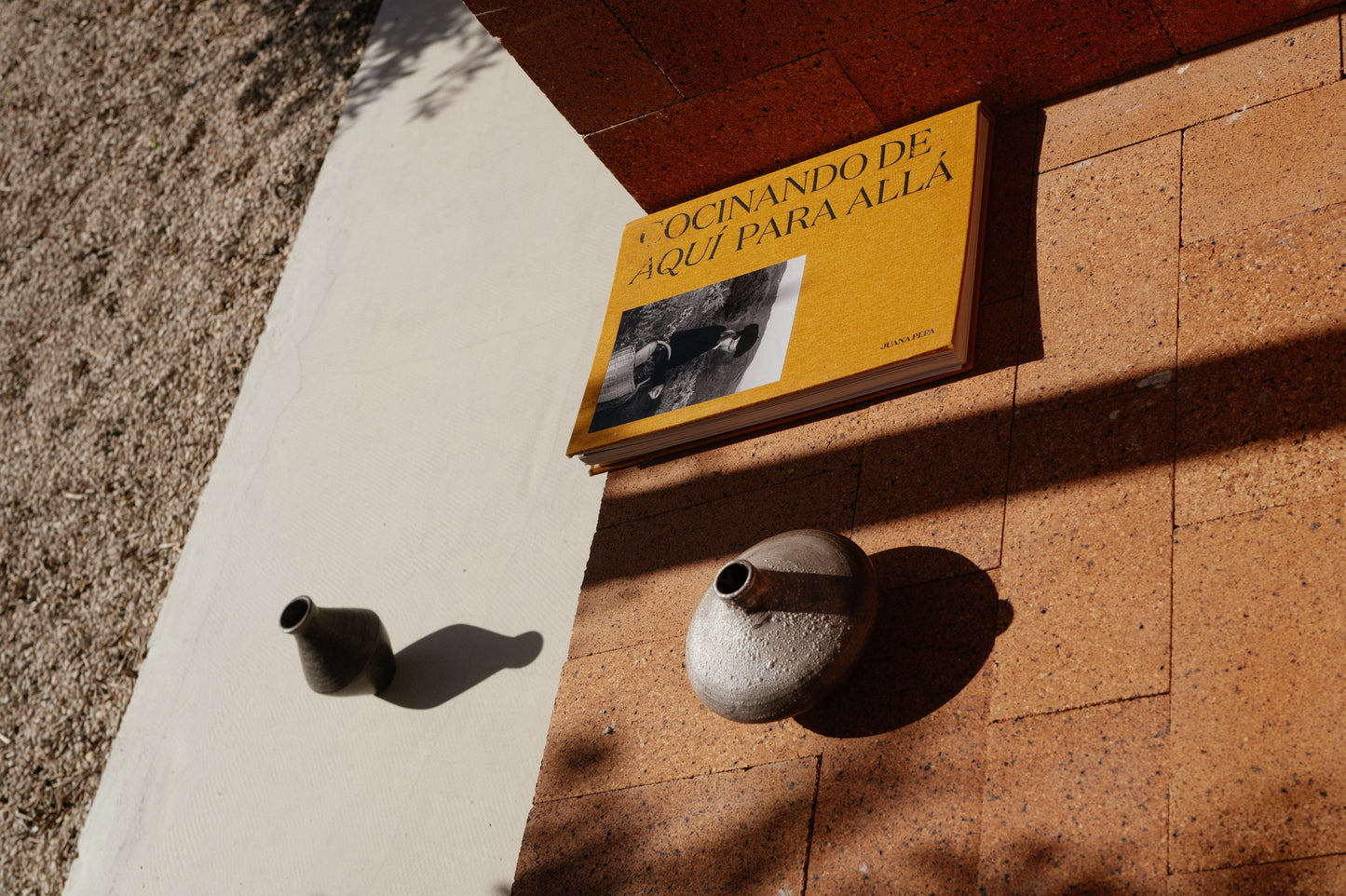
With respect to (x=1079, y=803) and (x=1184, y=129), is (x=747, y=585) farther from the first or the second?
(x=1184, y=129)

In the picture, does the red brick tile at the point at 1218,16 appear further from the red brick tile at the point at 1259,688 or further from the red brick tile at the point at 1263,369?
the red brick tile at the point at 1259,688

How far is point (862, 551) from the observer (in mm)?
1792

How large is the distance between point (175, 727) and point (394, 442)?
1098 millimetres

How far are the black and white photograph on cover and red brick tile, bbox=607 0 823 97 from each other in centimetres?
47

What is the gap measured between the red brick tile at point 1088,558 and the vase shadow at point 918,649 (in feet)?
0.15

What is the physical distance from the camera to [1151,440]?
171 cm

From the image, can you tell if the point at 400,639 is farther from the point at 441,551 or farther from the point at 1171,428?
the point at 1171,428

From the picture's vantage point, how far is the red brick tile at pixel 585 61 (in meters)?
2.37

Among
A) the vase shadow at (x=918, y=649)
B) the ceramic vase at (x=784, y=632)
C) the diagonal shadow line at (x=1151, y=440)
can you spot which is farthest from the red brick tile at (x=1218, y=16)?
the ceramic vase at (x=784, y=632)

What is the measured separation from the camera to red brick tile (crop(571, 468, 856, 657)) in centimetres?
206

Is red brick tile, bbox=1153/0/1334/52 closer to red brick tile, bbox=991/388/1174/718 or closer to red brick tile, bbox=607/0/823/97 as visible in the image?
red brick tile, bbox=607/0/823/97

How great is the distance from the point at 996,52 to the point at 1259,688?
1421 millimetres

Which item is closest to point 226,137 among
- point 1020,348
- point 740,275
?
point 740,275

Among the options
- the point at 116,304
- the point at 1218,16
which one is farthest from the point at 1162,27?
the point at 116,304
